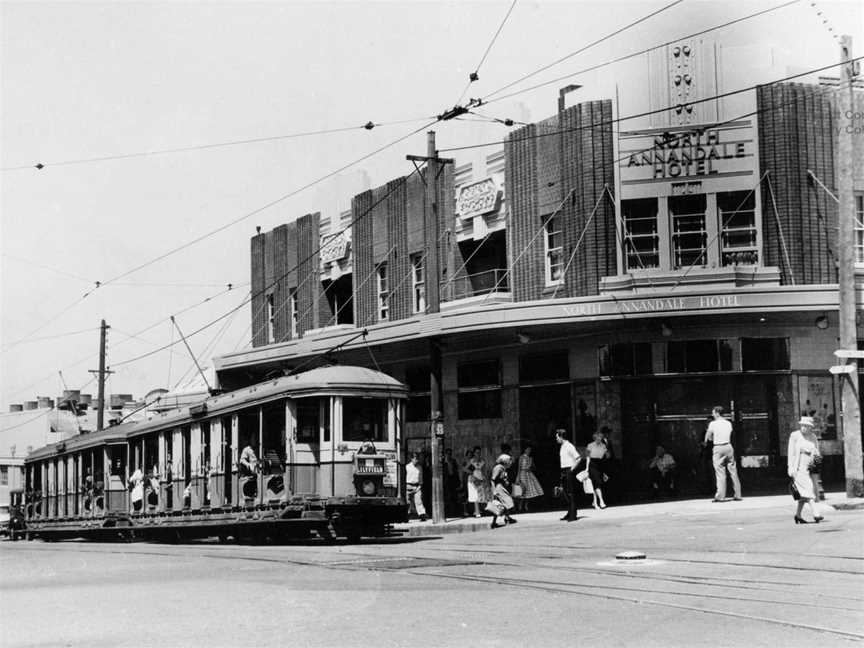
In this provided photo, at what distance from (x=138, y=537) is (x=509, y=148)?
526 inches

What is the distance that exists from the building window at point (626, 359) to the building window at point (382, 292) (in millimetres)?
8590

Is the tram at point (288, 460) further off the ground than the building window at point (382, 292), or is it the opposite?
the building window at point (382, 292)

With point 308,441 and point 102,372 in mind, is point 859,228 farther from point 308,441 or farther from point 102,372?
point 102,372

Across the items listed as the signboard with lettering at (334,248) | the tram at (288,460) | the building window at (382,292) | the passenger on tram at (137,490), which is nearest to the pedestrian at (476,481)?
the tram at (288,460)

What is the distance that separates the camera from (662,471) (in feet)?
78.3

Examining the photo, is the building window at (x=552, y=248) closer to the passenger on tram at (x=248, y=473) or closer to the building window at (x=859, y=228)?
the building window at (x=859, y=228)

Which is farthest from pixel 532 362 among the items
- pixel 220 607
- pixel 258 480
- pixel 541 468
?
pixel 220 607

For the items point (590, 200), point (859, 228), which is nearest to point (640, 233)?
point (590, 200)

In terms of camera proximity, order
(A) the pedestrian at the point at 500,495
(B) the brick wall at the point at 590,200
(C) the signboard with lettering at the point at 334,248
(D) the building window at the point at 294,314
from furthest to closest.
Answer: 1. (D) the building window at the point at 294,314
2. (C) the signboard with lettering at the point at 334,248
3. (B) the brick wall at the point at 590,200
4. (A) the pedestrian at the point at 500,495

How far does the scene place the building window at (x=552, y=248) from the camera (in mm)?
25594

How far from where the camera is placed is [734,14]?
23.1m

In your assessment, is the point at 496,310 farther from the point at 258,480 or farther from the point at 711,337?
the point at 258,480

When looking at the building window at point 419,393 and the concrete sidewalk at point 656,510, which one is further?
the building window at point 419,393

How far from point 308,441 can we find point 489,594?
362 inches
